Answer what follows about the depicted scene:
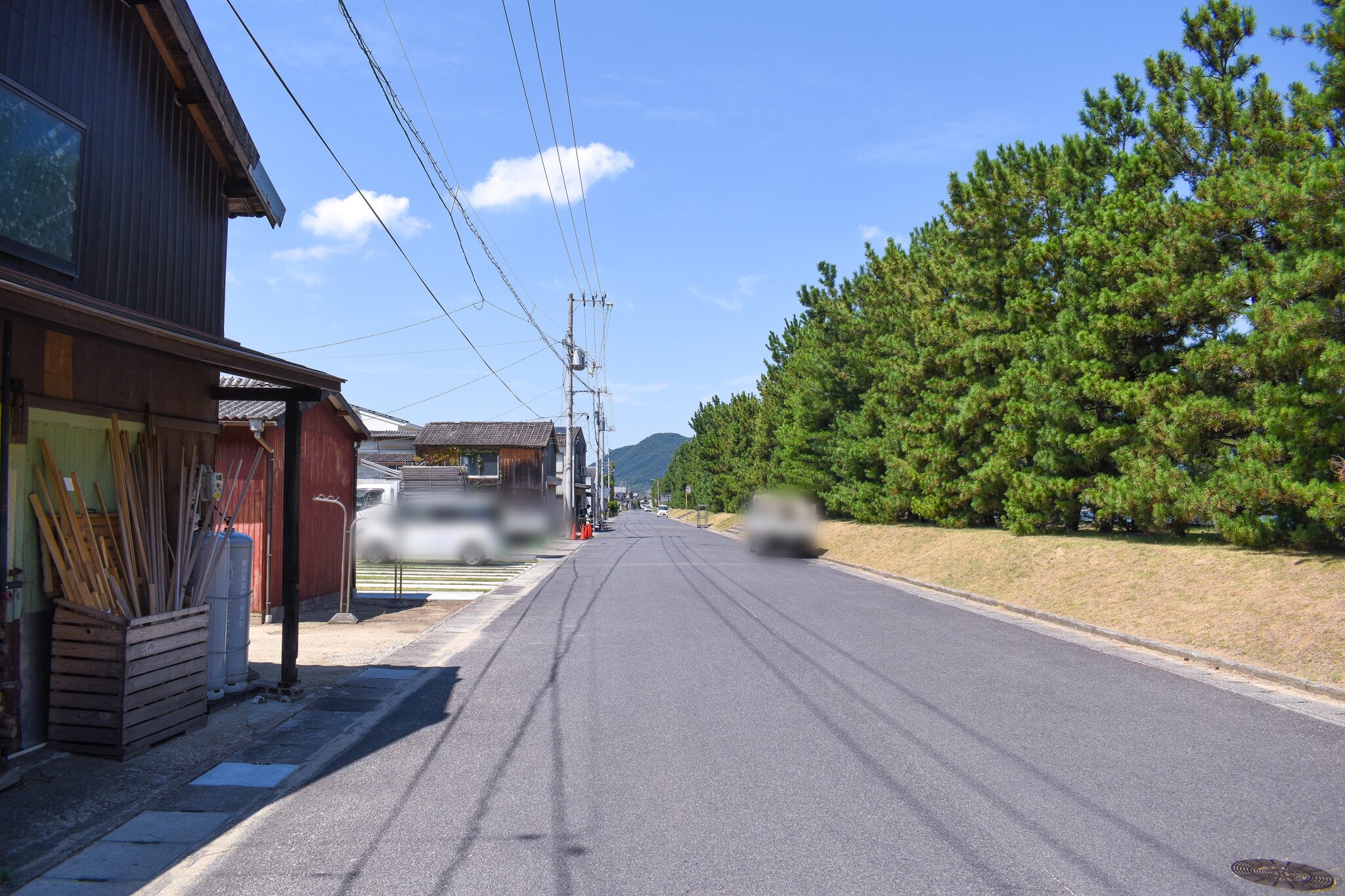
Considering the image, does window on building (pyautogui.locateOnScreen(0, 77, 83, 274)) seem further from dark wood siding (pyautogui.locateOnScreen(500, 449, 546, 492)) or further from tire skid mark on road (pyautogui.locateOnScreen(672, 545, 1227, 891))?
dark wood siding (pyautogui.locateOnScreen(500, 449, 546, 492))

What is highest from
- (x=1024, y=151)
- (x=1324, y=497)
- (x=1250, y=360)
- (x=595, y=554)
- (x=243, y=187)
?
(x=1024, y=151)

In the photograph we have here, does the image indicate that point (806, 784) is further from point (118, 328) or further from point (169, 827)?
point (118, 328)

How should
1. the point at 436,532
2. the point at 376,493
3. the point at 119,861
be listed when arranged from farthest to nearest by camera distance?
the point at 376,493, the point at 436,532, the point at 119,861

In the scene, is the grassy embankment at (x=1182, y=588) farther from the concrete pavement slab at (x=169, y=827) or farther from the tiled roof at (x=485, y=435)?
the tiled roof at (x=485, y=435)

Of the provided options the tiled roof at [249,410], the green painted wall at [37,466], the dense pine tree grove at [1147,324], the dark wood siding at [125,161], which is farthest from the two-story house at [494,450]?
the green painted wall at [37,466]

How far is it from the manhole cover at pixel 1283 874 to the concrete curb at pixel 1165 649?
508 cm

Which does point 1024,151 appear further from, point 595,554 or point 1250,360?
point 595,554

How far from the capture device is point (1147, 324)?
54.8 ft

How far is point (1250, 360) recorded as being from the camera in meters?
13.2

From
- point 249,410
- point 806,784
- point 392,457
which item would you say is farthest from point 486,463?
point 806,784

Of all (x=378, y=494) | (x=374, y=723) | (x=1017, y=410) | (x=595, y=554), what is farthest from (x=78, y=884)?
(x=595, y=554)

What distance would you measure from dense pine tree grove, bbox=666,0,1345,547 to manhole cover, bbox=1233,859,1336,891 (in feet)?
30.6

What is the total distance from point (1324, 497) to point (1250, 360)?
2.39 meters

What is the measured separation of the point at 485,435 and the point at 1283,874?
183 ft
